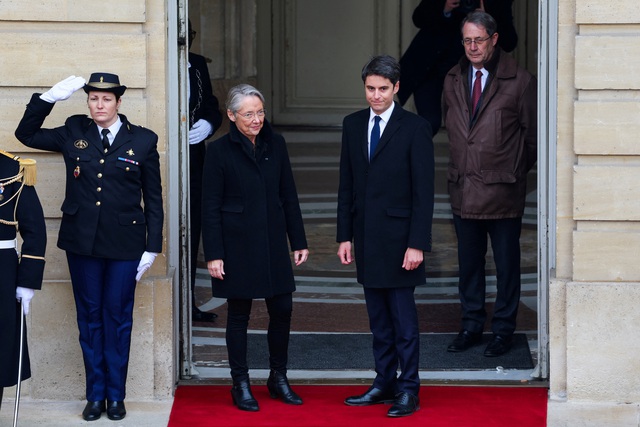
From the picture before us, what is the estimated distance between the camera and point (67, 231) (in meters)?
6.67

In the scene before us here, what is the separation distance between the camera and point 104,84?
21.5 ft

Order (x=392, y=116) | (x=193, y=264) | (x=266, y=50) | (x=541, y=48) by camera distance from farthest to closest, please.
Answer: (x=266, y=50) < (x=193, y=264) < (x=541, y=48) < (x=392, y=116)

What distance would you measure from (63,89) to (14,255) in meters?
0.85

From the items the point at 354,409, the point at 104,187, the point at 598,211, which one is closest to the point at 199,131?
the point at 104,187

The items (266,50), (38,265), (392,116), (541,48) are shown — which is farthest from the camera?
(266,50)

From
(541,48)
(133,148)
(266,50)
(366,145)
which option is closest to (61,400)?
(133,148)

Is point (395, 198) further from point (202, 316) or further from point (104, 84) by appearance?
point (202, 316)

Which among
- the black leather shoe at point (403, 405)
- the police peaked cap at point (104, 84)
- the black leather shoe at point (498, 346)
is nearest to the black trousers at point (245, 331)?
the black leather shoe at point (403, 405)

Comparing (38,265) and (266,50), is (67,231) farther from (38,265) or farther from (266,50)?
(266,50)

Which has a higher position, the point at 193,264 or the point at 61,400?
the point at 193,264

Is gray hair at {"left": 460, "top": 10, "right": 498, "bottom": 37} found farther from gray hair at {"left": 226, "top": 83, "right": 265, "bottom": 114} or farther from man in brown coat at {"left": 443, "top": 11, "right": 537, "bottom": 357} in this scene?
gray hair at {"left": 226, "top": 83, "right": 265, "bottom": 114}

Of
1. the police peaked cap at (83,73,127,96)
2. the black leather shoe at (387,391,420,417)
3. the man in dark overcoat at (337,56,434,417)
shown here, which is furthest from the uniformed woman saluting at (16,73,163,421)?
the black leather shoe at (387,391,420,417)

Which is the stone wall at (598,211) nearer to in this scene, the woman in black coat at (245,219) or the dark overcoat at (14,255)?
the woman in black coat at (245,219)

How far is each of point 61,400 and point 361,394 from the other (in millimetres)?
→ 1556
